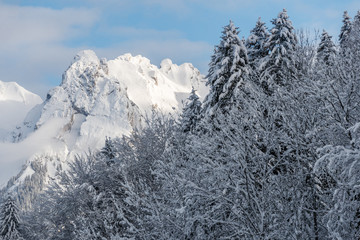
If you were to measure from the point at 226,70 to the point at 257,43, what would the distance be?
4.91 meters

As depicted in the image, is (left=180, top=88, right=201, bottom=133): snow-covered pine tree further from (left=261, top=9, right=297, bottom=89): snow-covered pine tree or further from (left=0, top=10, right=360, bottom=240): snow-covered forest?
(left=261, top=9, right=297, bottom=89): snow-covered pine tree

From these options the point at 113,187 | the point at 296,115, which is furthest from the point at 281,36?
the point at 113,187

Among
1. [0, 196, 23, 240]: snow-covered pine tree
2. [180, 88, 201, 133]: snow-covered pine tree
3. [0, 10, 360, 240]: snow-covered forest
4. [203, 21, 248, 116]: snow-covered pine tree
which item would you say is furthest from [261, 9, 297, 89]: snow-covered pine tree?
[0, 196, 23, 240]: snow-covered pine tree

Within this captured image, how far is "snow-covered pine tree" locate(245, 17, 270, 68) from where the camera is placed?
20062mm

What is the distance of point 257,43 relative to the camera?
68.4 ft

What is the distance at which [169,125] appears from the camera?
24.4 metres

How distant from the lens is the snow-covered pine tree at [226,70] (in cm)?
1689

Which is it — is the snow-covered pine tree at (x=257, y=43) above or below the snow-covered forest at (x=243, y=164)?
above

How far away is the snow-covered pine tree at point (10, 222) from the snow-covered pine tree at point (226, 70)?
22.8 metres

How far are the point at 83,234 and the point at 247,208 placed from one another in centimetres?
735

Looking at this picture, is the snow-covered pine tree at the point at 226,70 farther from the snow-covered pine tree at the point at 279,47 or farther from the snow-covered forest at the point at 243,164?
the snow-covered pine tree at the point at 279,47

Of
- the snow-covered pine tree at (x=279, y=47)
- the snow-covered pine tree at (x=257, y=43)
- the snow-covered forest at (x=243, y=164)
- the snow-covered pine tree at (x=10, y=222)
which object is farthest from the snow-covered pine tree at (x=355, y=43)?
the snow-covered pine tree at (x=10, y=222)

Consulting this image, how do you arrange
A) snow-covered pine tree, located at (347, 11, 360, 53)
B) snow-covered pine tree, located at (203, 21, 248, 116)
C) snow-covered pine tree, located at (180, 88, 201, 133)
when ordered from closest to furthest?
snow-covered pine tree, located at (347, 11, 360, 53) < snow-covered pine tree, located at (203, 21, 248, 116) < snow-covered pine tree, located at (180, 88, 201, 133)

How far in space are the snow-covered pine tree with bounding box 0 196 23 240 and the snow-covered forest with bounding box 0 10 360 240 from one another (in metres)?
0.10
